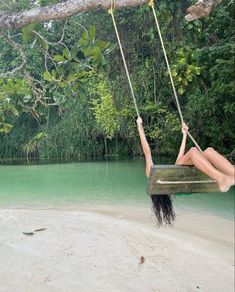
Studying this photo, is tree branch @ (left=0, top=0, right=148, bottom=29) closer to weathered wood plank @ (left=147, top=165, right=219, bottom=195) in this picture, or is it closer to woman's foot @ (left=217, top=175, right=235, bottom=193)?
weathered wood plank @ (left=147, top=165, right=219, bottom=195)

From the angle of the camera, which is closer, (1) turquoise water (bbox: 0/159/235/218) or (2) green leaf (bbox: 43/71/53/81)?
(2) green leaf (bbox: 43/71/53/81)

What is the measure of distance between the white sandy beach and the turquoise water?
42.1 inches

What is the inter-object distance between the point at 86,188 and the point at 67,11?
7.42 m

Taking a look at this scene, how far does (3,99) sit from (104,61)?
83 cm

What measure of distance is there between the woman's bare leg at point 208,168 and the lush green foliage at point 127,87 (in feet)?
3.30

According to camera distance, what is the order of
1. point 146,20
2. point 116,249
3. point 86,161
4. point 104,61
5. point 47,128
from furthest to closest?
point 47,128
point 86,161
point 146,20
point 116,249
point 104,61

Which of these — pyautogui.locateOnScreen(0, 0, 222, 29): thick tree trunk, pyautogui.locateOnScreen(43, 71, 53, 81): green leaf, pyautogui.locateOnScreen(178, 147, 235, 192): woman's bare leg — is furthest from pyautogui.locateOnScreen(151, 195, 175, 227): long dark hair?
pyautogui.locateOnScreen(43, 71, 53, 81): green leaf

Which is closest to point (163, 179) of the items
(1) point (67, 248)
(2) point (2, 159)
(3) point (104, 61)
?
(3) point (104, 61)

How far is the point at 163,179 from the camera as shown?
2363 millimetres

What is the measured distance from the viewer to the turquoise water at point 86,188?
8.29 meters

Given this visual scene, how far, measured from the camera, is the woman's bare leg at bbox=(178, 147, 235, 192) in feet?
7.34

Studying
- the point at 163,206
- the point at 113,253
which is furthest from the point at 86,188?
the point at 163,206

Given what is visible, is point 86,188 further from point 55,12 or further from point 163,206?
point 55,12

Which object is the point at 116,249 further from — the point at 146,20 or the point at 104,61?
the point at 146,20
